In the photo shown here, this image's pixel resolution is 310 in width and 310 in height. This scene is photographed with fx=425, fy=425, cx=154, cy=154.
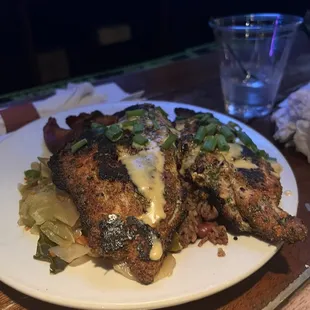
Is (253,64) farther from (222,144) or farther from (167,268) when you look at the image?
Answer: (167,268)

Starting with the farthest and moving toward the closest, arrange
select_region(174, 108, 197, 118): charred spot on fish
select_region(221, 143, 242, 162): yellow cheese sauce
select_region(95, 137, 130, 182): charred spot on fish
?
select_region(174, 108, 197, 118): charred spot on fish < select_region(221, 143, 242, 162): yellow cheese sauce < select_region(95, 137, 130, 182): charred spot on fish

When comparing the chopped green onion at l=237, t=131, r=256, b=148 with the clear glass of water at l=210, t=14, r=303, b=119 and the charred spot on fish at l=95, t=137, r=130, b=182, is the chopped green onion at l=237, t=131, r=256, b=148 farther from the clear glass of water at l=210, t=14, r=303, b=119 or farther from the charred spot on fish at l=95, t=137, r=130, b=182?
the clear glass of water at l=210, t=14, r=303, b=119

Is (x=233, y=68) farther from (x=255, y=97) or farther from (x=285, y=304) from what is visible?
(x=285, y=304)

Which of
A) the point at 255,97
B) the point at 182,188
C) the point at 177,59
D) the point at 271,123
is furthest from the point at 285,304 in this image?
the point at 177,59

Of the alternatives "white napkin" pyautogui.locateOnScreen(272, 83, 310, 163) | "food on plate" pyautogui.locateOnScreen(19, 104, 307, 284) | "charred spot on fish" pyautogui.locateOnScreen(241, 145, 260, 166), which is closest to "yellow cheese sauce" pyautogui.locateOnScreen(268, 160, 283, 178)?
"food on plate" pyautogui.locateOnScreen(19, 104, 307, 284)

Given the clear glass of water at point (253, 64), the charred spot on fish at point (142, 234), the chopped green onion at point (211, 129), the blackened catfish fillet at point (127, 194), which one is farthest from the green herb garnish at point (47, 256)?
Answer: the clear glass of water at point (253, 64)

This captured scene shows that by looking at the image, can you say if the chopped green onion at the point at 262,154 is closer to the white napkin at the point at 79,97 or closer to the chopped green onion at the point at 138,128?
the chopped green onion at the point at 138,128

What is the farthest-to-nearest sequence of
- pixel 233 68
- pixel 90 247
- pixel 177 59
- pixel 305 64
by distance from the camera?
1. pixel 177 59
2. pixel 305 64
3. pixel 233 68
4. pixel 90 247
